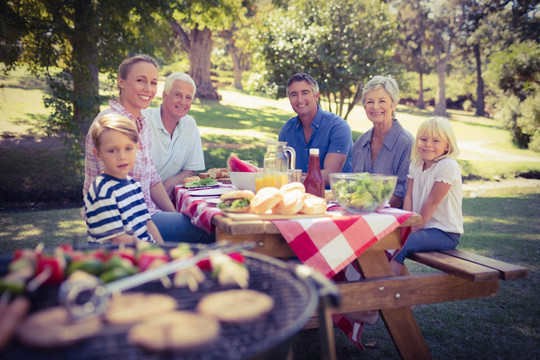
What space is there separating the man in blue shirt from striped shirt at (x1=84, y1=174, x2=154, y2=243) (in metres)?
1.91

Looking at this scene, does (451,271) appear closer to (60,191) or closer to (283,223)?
(283,223)

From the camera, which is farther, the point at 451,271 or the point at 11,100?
the point at 11,100

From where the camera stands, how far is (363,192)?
2.40 m

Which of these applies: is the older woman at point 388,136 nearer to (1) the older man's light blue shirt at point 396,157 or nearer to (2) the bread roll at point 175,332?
(1) the older man's light blue shirt at point 396,157

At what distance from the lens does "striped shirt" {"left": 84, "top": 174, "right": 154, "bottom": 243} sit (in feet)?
7.58

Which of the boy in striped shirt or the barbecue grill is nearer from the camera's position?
the barbecue grill

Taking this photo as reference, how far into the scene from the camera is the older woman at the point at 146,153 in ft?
10.5

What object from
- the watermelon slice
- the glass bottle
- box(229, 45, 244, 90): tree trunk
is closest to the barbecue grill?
the glass bottle

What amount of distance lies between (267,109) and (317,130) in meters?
20.2

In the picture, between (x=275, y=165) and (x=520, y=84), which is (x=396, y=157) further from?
(x=520, y=84)

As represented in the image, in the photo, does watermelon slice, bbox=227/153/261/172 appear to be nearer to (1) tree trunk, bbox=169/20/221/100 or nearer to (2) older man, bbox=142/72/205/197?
(2) older man, bbox=142/72/205/197

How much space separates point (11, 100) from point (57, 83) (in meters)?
8.97

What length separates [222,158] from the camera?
11.7m

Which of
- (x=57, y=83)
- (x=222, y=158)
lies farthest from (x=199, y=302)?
(x=222, y=158)
